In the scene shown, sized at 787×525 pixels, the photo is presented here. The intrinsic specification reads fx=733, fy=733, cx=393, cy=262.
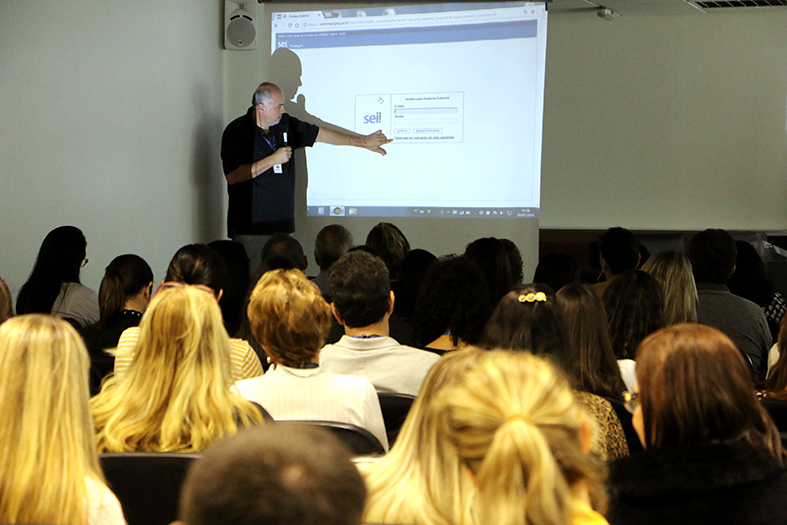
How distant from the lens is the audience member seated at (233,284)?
3.27 m

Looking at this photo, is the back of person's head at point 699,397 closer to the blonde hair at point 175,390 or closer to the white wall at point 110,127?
the blonde hair at point 175,390

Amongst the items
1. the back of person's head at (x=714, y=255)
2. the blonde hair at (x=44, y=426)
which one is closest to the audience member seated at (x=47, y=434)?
the blonde hair at (x=44, y=426)

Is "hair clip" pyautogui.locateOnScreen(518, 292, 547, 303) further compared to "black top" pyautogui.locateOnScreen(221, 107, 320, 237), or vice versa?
"black top" pyautogui.locateOnScreen(221, 107, 320, 237)

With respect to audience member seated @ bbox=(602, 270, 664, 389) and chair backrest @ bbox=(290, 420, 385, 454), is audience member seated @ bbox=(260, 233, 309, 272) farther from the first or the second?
chair backrest @ bbox=(290, 420, 385, 454)

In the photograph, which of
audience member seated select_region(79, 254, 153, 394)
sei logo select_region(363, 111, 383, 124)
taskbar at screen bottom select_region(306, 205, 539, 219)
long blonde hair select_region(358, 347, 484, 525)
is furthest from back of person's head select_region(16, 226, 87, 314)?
long blonde hair select_region(358, 347, 484, 525)

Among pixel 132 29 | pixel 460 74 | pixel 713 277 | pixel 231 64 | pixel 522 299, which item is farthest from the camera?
pixel 231 64

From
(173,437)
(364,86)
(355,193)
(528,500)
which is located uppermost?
(364,86)

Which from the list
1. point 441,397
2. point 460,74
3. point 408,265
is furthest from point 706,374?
point 460,74

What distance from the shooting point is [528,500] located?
2.76 feet

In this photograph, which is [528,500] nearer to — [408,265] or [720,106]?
[408,265]

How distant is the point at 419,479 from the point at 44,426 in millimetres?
674

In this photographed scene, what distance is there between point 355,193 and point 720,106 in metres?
3.53

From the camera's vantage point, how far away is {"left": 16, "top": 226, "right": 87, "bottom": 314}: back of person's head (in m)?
3.50

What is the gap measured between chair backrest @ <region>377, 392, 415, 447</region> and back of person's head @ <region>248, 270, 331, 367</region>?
240mm
